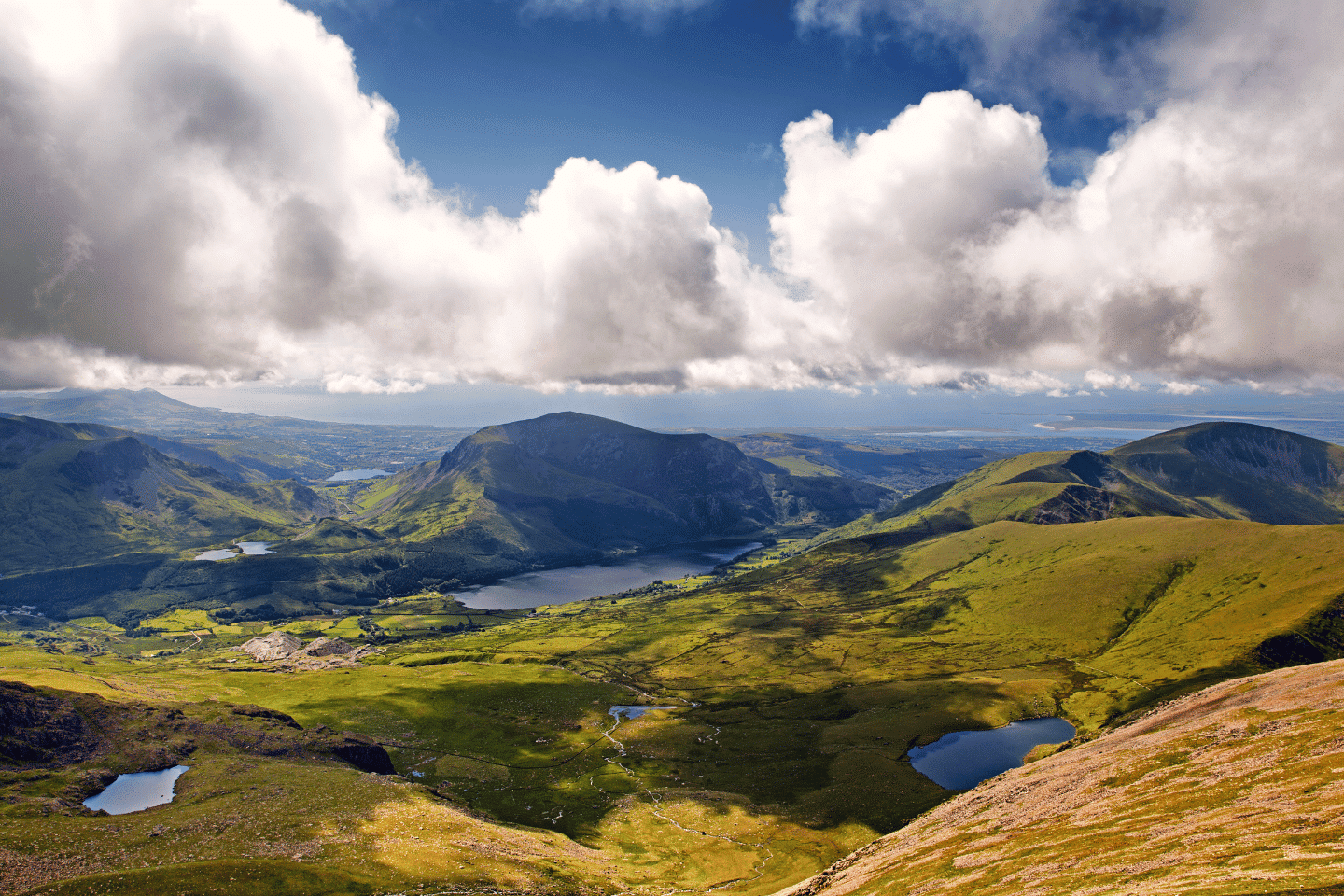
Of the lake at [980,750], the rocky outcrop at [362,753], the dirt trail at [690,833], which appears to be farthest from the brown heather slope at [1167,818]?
the rocky outcrop at [362,753]

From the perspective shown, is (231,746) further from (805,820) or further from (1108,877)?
(1108,877)

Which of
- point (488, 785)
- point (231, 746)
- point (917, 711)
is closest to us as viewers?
point (231, 746)

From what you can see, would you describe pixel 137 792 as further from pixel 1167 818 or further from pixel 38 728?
pixel 1167 818

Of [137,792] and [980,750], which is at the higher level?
[137,792]

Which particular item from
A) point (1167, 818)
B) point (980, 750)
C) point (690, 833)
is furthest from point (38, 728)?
point (980, 750)

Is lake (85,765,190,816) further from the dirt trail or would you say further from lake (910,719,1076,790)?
lake (910,719,1076,790)

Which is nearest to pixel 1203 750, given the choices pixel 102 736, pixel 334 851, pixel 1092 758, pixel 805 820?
pixel 1092 758

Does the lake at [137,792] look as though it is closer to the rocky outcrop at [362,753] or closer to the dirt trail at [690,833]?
the rocky outcrop at [362,753]
